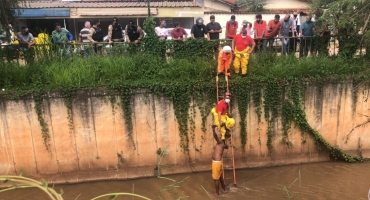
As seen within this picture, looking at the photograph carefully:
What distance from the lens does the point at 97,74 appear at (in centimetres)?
930

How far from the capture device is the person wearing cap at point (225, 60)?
9.09 meters

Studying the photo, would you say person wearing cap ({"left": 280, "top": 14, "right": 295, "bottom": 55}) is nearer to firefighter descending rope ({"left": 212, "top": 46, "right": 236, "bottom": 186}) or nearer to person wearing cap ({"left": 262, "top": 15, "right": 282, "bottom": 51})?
person wearing cap ({"left": 262, "top": 15, "right": 282, "bottom": 51})

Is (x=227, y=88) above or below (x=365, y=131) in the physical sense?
above

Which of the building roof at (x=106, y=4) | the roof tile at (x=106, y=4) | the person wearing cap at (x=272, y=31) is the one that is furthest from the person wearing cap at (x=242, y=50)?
the roof tile at (x=106, y=4)

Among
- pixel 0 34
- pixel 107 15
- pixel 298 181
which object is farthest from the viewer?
pixel 107 15

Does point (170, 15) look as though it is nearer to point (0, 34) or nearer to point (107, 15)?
point (107, 15)

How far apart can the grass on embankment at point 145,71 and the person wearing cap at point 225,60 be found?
33 cm

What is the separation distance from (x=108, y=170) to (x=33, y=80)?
3.20m

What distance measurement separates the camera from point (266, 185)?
882cm

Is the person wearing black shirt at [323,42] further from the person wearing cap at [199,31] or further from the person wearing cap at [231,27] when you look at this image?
the person wearing cap at [199,31]

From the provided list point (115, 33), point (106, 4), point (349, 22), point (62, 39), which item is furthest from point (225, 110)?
point (106, 4)

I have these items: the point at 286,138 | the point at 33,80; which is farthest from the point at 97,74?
the point at 286,138

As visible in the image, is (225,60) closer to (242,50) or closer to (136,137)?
(242,50)

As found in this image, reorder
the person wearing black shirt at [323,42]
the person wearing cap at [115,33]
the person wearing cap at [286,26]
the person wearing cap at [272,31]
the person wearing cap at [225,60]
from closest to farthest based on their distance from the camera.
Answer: the person wearing cap at [225,60], the person wearing black shirt at [323,42], the person wearing cap at [272,31], the person wearing cap at [115,33], the person wearing cap at [286,26]
